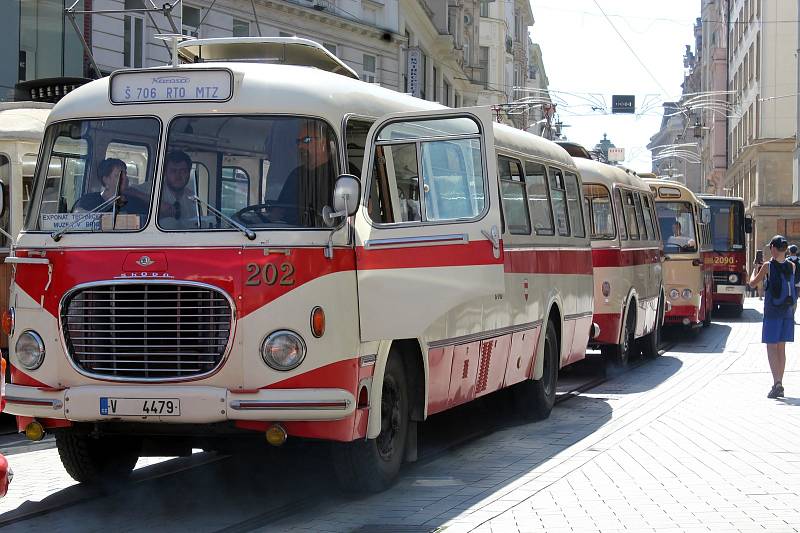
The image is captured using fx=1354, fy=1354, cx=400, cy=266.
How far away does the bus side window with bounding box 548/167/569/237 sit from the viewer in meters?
14.2

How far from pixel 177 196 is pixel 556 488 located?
10.6ft

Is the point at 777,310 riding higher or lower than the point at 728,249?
lower

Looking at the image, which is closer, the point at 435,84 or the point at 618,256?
the point at 618,256

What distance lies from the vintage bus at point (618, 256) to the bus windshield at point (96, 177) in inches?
358

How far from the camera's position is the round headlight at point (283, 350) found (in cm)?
820

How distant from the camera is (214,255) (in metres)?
8.25

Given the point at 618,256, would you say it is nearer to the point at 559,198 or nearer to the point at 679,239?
the point at 559,198

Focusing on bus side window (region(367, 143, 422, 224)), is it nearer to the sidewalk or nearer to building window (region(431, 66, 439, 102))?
the sidewalk

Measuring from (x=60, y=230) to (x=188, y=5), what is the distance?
23.0 m

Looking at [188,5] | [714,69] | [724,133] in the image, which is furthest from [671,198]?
[714,69]

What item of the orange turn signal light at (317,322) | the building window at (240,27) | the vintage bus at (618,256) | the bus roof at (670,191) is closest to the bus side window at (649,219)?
the vintage bus at (618,256)

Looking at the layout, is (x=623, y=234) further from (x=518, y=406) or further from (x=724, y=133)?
(x=724, y=133)

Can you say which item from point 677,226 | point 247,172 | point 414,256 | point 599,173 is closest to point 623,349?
point 599,173

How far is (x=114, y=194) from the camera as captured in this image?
8680mm
